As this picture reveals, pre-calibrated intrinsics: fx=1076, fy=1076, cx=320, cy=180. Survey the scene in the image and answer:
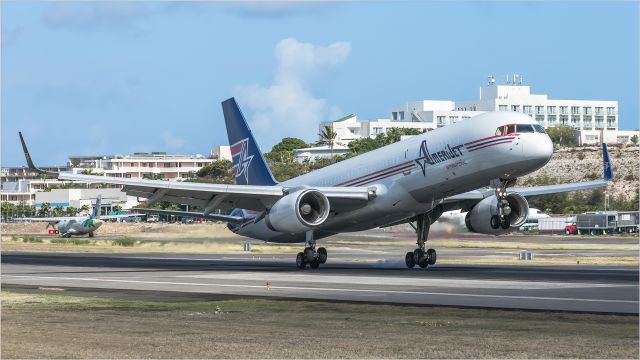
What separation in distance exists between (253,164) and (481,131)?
54.1 feet

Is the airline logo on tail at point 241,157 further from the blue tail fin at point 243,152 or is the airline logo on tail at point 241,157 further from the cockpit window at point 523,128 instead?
the cockpit window at point 523,128

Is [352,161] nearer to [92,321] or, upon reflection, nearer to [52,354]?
[92,321]

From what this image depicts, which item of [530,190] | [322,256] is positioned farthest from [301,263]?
[530,190]

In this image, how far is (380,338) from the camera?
20891 millimetres

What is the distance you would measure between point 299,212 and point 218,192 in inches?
169

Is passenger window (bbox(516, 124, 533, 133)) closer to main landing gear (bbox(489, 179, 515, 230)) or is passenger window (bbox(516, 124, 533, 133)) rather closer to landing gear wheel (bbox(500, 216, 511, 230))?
main landing gear (bbox(489, 179, 515, 230))

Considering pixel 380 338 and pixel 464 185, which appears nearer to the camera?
pixel 380 338

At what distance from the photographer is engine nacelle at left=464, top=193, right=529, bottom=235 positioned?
49.4 m

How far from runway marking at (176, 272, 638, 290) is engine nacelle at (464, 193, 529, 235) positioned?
33.2 feet

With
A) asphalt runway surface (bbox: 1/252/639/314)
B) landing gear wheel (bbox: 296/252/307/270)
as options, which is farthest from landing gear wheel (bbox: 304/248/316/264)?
asphalt runway surface (bbox: 1/252/639/314)

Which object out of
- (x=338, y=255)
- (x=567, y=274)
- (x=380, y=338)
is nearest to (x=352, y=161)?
(x=567, y=274)

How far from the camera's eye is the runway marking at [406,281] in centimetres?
3547

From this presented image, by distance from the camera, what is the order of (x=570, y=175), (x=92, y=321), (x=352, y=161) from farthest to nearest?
(x=570, y=175)
(x=352, y=161)
(x=92, y=321)

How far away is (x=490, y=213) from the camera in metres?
50.3
